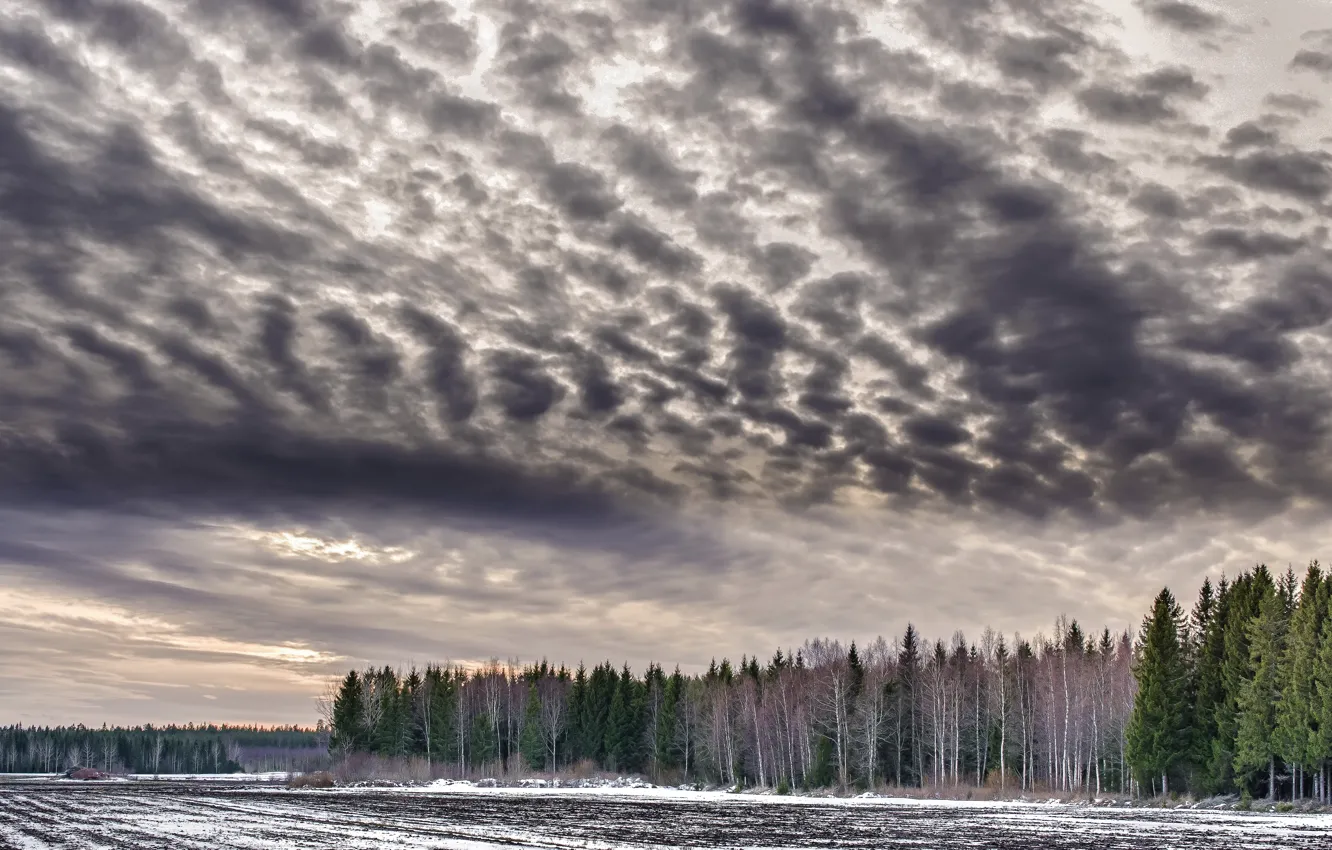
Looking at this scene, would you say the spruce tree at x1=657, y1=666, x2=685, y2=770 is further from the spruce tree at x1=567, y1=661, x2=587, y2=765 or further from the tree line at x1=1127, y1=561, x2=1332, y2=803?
the tree line at x1=1127, y1=561, x2=1332, y2=803

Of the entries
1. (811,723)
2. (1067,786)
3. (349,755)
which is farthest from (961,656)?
(349,755)

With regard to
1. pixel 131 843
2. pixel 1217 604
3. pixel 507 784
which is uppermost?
pixel 1217 604

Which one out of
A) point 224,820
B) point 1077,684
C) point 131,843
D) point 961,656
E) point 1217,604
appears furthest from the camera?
point 961,656

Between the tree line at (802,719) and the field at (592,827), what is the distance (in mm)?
39320

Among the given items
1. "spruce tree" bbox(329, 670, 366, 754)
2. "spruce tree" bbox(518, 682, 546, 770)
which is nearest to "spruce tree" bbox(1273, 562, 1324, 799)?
"spruce tree" bbox(518, 682, 546, 770)

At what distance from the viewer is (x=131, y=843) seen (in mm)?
37531

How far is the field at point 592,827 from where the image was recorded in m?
39.4

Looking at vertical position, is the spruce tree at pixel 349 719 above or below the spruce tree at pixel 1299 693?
below

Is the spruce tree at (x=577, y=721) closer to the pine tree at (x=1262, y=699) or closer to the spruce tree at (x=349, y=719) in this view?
the spruce tree at (x=349, y=719)

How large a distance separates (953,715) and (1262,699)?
42259mm

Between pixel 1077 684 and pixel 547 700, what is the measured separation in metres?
81.2

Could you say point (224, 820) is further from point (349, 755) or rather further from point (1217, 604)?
point (349, 755)

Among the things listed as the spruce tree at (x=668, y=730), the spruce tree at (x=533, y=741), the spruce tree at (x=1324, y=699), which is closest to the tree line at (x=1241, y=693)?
the spruce tree at (x=1324, y=699)

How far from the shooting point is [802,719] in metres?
133
